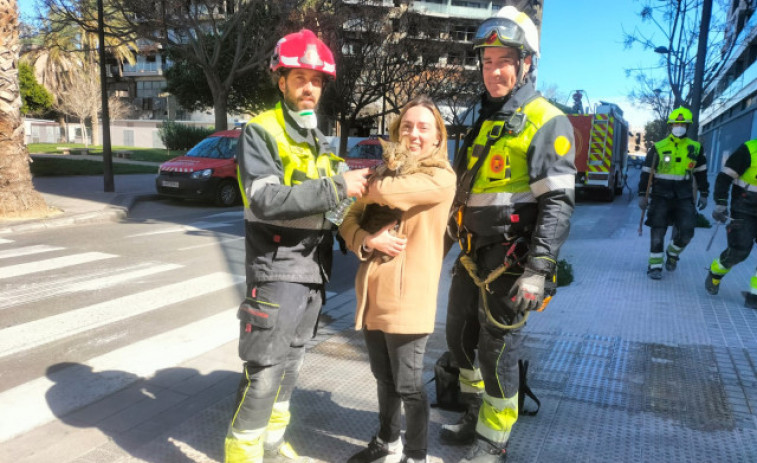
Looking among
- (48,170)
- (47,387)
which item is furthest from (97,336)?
(48,170)

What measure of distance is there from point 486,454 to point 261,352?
1.22 meters

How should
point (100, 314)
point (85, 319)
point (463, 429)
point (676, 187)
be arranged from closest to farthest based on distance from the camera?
1. point (463, 429)
2. point (85, 319)
3. point (100, 314)
4. point (676, 187)

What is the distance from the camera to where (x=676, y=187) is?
673 cm

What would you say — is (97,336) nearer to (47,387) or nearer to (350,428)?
(47,387)

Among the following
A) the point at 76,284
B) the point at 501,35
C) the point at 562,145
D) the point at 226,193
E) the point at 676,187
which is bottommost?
the point at 76,284

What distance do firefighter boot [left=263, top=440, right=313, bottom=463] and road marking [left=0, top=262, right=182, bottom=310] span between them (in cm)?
370

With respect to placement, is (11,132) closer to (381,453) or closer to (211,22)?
(381,453)

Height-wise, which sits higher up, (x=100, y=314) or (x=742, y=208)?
(x=742, y=208)

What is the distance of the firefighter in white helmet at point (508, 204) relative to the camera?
8.30 feet

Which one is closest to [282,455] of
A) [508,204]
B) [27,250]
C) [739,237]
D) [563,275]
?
[508,204]

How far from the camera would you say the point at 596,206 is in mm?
16516

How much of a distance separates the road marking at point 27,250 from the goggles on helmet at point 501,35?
22.4ft

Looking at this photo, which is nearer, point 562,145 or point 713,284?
point 562,145

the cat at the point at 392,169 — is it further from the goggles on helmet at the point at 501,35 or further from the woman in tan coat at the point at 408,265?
the goggles on helmet at the point at 501,35
